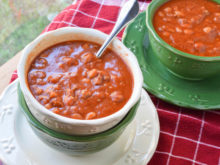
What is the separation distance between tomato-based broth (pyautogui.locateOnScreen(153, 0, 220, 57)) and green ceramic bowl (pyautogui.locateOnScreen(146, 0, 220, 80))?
71mm

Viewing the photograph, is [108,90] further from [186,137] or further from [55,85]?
[186,137]

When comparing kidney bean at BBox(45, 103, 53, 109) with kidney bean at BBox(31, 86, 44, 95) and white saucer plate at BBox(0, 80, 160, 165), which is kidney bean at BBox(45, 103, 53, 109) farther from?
white saucer plate at BBox(0, 80, 160, 165)

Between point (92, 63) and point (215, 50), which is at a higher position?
point (92, 63)

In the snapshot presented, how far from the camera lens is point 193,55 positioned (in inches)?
61.9

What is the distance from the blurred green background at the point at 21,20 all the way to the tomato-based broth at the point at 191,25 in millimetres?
1329

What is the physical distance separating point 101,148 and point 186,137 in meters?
0.52

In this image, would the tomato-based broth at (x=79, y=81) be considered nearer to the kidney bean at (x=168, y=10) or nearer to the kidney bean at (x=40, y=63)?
the kidney bean at (x=40, y=63)

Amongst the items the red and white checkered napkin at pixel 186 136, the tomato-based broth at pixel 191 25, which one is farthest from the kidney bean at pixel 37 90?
the tomato-based broth at pixel 191 25

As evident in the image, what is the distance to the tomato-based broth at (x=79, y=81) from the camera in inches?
47.4

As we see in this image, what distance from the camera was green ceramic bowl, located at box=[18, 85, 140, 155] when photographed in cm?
117

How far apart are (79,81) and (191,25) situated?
2.76ft

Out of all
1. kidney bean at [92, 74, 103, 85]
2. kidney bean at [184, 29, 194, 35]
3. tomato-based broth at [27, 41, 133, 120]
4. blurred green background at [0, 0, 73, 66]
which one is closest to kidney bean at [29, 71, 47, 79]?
tomato-based broth at [27, 41, 133, 120]

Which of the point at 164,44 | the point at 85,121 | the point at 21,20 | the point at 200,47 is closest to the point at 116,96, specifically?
the point at 85,121

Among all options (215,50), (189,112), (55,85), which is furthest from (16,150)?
(215,50)
